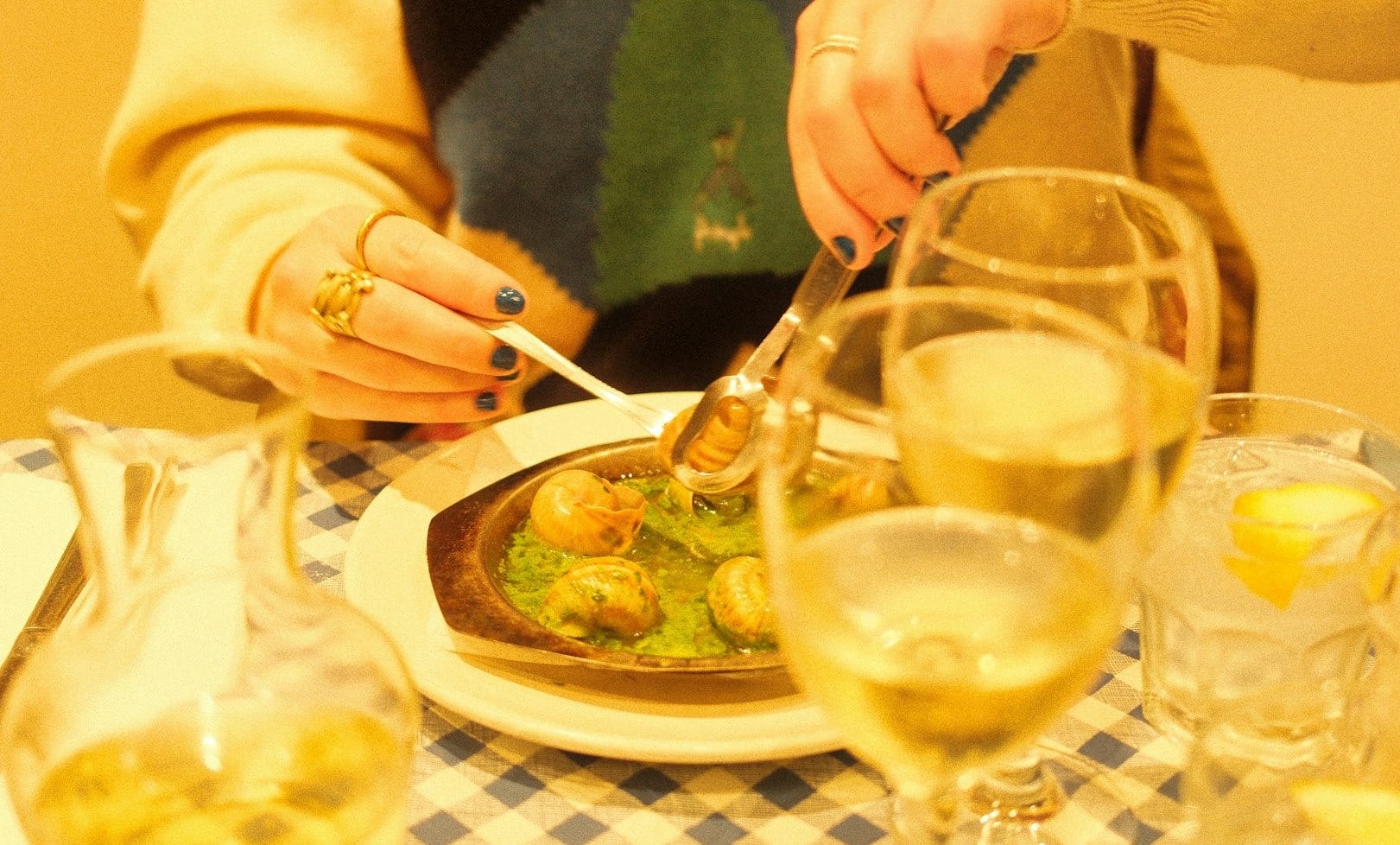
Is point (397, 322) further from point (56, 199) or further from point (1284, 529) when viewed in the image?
point (56, 199)

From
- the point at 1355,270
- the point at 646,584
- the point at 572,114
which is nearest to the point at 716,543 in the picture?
the point at 646,584

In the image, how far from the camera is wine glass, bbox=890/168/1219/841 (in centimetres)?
64

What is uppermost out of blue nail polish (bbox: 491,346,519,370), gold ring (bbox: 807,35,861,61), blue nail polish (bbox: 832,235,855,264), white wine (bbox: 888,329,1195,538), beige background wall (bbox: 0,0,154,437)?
gold ring (bbox: 807,35,861,61)

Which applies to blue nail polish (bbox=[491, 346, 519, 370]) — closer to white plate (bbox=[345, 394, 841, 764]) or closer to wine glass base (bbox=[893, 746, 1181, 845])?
white plate (bbox=[345, 394, 841, 764])

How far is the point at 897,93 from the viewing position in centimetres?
95

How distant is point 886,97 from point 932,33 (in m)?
0.06

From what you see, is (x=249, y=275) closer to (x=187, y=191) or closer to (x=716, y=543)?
(x=187, y=191)

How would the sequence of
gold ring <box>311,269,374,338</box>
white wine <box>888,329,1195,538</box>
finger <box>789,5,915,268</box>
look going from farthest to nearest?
gold ring <box>311,269,374,338</box>
finger <box>789,5,915,268</box>
white wine <box>888,329,1195,538</box>

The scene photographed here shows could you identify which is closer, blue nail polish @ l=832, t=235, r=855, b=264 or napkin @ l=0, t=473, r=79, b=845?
napkin @ l=0, t=473, r=79, b=845

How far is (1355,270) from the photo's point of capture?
253 cm

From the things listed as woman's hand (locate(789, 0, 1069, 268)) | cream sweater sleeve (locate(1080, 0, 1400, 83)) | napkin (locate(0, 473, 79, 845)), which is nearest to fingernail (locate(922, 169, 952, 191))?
woman's hand (locate(789, 0, 1069, 268))

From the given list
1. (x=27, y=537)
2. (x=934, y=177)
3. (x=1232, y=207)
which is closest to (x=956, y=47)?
(x=934, y=177)

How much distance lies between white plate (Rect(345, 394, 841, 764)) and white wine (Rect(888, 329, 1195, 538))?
26cm

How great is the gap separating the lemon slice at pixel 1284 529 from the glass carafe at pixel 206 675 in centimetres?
45
